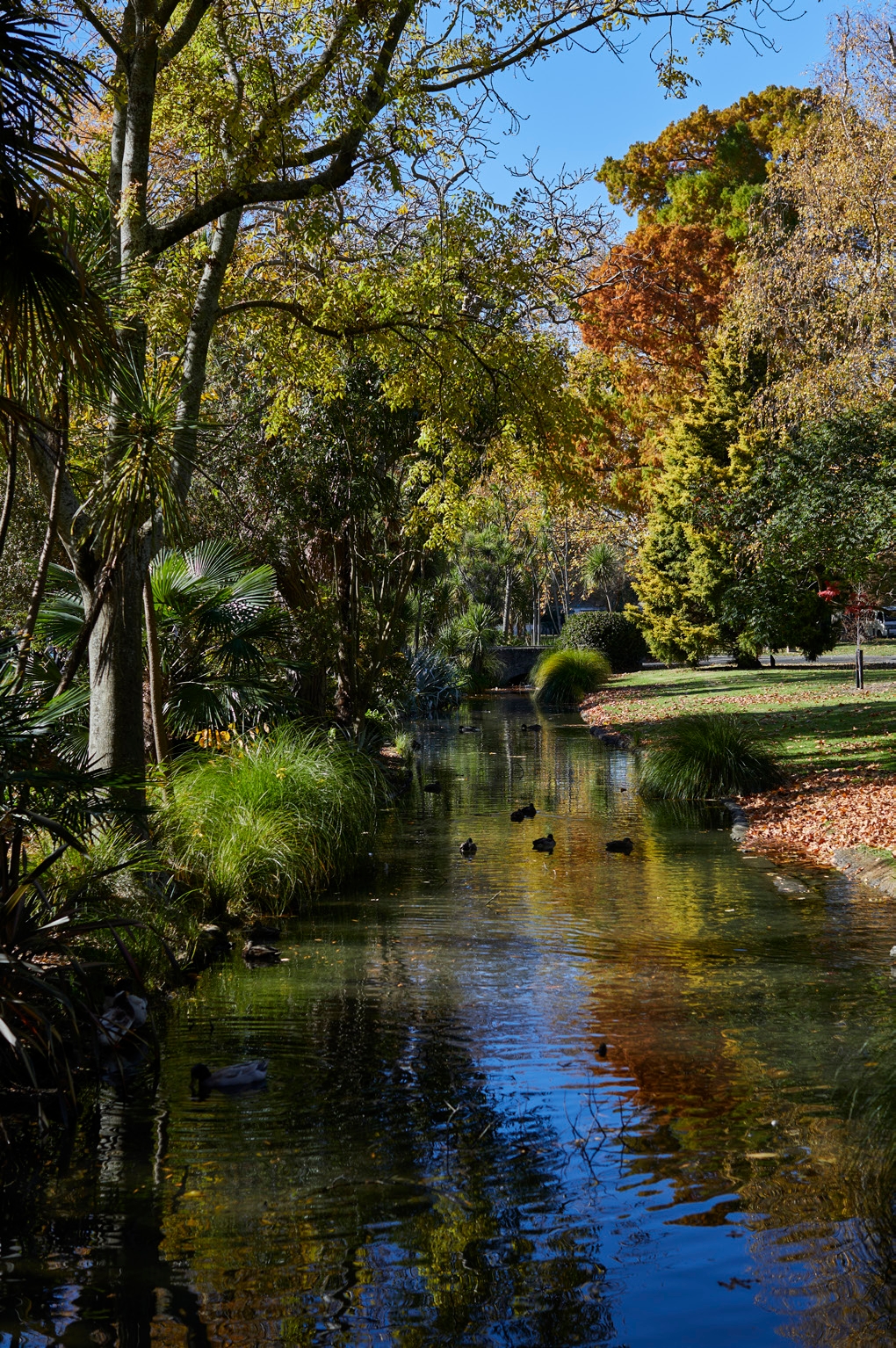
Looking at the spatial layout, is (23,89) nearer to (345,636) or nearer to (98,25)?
(98,25)

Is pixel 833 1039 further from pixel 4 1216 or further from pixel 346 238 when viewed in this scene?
pixel 346 238

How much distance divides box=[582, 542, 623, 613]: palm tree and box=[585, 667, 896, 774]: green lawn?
43.6 ft

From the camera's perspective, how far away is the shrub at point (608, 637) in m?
35.1

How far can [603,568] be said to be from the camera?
47.2 m

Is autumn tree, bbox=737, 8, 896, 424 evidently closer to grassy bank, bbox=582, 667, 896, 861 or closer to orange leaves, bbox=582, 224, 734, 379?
grassy bank, bbox=582, 667, 896, 861

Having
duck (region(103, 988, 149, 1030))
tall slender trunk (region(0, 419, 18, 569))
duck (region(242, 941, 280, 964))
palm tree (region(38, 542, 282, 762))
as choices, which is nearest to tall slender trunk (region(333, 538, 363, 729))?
palm tree (region(38, 542, 282, 762))

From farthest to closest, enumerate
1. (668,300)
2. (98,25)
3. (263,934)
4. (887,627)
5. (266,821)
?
1. (887,627)
2. (668,300)
3. (266,821)
4. (263,934)
5. (98,25)

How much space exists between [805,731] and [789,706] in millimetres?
3565

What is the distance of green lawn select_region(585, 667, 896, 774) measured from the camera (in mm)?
15312

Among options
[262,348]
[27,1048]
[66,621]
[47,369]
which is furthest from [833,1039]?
[262,348]

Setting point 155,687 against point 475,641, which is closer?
point 155,687

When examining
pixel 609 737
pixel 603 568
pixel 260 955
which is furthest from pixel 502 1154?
pixel 603 568

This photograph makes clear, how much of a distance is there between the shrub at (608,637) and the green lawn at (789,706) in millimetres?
2343

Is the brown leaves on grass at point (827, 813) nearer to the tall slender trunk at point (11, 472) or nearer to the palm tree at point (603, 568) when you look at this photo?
the tall slender trunk at point (11, 472)
